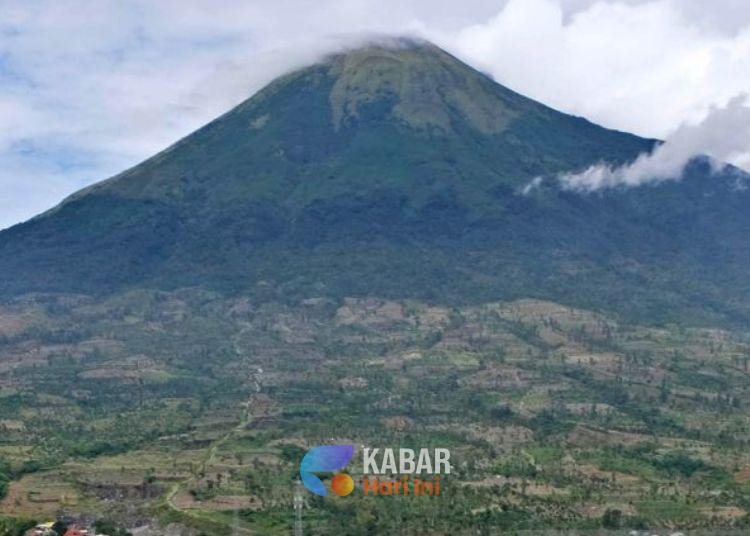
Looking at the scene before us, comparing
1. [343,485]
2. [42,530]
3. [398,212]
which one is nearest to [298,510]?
[343,485]

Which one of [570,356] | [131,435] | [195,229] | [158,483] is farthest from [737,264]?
[158,483]

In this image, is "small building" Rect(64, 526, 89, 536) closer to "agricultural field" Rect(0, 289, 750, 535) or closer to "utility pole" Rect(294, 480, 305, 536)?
"agricultural field" Rect(0, 289, 750, 535)

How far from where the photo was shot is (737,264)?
454ft

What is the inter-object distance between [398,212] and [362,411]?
52.9 metres

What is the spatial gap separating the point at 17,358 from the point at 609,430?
48.8 metres

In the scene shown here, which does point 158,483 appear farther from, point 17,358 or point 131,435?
point 17,358

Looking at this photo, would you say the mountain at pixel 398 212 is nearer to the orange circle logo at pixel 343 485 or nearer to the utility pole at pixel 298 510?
the orange circle logo at pixel 343 485

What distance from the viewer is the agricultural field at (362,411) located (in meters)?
61.0

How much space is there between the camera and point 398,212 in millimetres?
135875

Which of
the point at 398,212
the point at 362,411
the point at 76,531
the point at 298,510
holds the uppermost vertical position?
the point at 398,212

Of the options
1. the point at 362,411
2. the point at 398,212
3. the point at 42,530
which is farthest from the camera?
the point at 398,212

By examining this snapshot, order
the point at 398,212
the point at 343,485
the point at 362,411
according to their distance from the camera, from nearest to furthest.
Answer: the point at 343,485
the point at 362,411
the point at 398,212

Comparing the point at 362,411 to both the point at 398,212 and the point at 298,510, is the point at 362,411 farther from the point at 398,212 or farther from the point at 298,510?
the point at 398,212

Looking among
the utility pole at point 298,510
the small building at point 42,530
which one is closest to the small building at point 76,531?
the small building at point 42,530
